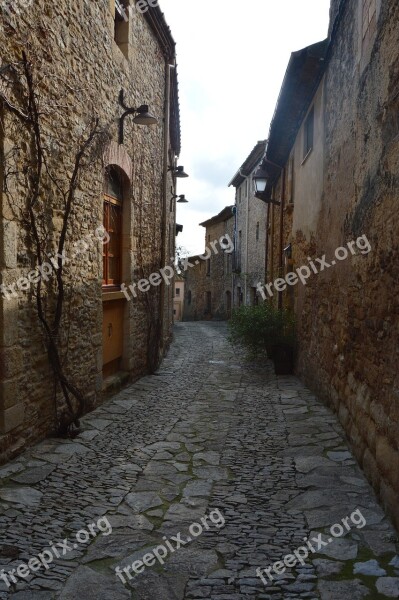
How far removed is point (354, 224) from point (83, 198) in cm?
283

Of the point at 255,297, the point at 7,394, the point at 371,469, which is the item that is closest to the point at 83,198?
the point at 7,394

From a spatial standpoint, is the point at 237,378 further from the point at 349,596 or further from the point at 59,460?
the point at 349,596

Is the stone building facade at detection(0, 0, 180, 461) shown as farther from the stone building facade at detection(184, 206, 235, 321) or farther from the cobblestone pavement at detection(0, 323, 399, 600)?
the stone building facade at detection(184, 206, 235, 321)

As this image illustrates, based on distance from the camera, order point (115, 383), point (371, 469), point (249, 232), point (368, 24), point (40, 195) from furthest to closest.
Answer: point (249, 232) → point (115, 383) → point (40, 195) → point (368, 24) → point (371, 469)

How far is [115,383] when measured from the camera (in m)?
6.50

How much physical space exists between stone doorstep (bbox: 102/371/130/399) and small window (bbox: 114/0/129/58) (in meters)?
4.38

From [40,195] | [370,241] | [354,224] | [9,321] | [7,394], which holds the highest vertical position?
[40,195]

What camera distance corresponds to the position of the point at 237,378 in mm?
7957

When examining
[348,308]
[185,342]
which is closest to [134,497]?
[348,308]

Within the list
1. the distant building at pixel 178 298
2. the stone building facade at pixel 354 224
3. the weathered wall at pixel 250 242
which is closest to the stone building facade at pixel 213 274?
the weathered wall at pixel 250 242

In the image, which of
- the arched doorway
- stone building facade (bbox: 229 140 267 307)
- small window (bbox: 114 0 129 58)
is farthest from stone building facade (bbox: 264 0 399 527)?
the arched doorway

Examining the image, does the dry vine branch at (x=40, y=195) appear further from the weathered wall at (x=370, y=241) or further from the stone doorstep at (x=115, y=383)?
the weathered wall at (x=370, y=241)

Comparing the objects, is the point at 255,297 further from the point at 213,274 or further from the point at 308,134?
the point at 213,274

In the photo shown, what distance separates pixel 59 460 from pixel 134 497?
938 millimetres
